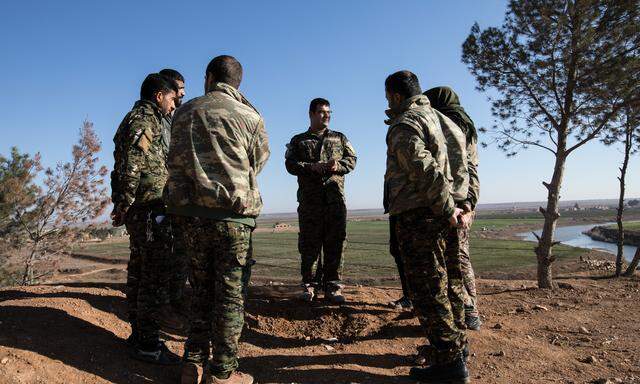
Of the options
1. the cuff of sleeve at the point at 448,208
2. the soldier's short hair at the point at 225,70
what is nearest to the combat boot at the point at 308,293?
the cuff of sleeve at the point at 448,208

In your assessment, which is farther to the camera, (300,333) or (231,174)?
(300,333)

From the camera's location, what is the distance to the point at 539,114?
28.6 ft

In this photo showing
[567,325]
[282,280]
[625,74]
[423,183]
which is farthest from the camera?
[282,280]

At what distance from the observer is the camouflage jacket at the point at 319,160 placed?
5.23 metres

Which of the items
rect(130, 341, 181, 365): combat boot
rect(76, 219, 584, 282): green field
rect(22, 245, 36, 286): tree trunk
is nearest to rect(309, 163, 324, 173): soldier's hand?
rect(130, 341, 181, 365): combat boot

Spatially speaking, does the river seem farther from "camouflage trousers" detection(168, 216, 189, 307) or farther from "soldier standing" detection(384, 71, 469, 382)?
"camouflage trousers" detection(168, 216, 189, 307)

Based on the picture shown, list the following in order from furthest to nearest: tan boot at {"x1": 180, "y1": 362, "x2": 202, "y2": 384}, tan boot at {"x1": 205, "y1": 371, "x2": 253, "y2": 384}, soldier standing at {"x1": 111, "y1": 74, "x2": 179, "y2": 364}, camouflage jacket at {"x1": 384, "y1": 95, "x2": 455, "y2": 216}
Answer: soldier standing at {"x1": 111, "y1": 74, "x2": 179, "y2": 364} → camouflage jacket at {"x1": 384, "y1": 95, "x2": 455, "y2": 216} → tan boot at {"x1": 180, "y1": 362, "x2": 202, "y2": 384} → tan boot at {"x1": 205, "y1": 371, "x2": 253, "y2": 384}

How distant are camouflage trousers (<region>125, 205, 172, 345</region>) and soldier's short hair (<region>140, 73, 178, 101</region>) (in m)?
0.99

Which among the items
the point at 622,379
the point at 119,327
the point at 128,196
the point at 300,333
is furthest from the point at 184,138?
the point at 622,379

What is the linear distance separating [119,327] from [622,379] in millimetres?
4345

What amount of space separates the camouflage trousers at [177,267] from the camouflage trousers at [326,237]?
58.9 inches

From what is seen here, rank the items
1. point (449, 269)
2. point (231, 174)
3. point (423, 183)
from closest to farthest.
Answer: point (231, 174)
point (423, 183)
point (449, 269)

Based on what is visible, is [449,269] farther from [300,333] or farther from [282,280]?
[282,280]

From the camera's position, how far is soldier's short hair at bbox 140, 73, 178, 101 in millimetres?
3721
